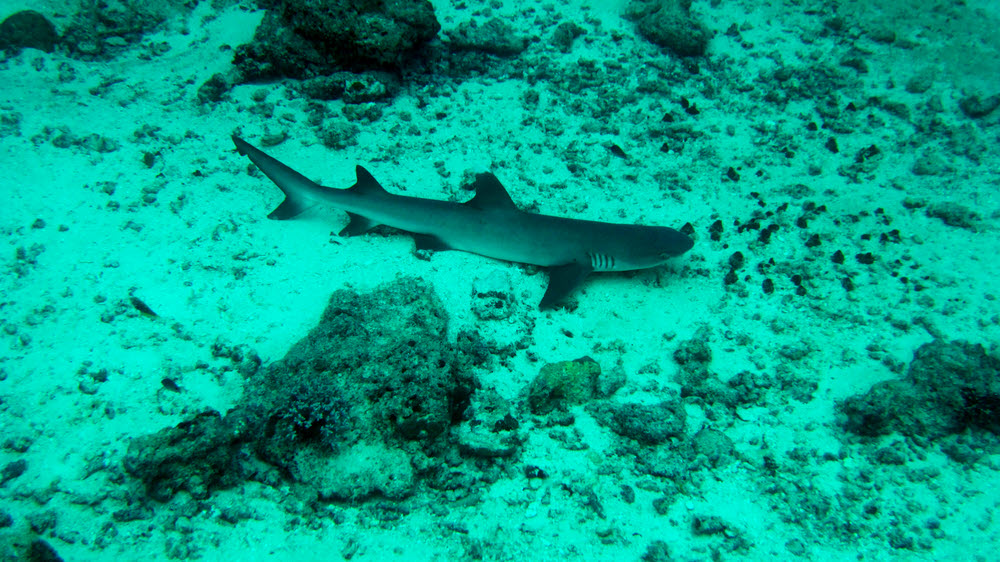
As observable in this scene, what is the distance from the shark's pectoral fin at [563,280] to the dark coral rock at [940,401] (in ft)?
6.29

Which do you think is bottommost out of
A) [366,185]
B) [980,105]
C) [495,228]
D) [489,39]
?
[366,185]

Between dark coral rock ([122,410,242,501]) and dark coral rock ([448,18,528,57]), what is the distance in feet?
17.2

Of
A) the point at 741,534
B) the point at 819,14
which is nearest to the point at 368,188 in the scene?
the point at 741,534

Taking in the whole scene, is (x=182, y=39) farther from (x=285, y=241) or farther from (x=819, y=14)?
(x=819, y=14)

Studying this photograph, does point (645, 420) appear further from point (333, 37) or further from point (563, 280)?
point (333, 37)

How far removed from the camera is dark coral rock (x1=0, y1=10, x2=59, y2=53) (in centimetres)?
518

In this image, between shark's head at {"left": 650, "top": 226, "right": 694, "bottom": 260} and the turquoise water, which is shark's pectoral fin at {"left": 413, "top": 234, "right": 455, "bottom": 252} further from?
shark's head at {"left": 650, "top": 226, "right": 694, "bottom": 260}

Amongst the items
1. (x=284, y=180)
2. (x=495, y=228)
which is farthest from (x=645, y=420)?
(x=284, y=180)

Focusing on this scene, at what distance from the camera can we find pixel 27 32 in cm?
523

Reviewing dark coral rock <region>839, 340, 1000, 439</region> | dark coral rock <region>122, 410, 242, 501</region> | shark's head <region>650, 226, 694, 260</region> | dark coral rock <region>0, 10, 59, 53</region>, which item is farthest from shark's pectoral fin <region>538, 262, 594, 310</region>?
dark coral rock <region>0, 10, 59, 53</region>

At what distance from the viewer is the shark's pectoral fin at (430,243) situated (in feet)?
12.8

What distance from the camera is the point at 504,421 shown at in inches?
107

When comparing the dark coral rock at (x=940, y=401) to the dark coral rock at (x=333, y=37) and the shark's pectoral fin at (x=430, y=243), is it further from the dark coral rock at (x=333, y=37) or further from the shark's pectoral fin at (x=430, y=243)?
the dark coral rock at (x=333, y=37)

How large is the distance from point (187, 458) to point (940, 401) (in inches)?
165
